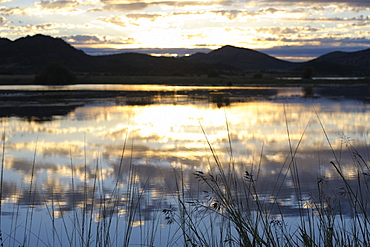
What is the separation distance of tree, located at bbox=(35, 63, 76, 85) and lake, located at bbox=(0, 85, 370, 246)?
35.6m

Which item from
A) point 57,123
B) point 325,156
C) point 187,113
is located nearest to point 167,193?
point 325,156

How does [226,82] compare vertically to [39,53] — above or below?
below

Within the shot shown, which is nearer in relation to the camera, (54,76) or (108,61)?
(54,76)

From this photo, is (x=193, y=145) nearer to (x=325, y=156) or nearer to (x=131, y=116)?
(x=325, y=156)

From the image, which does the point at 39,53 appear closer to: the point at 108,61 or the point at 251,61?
the point at 108,61

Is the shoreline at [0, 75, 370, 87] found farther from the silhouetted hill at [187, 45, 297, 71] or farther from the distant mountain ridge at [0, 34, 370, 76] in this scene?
the silhouetted hill at [187, 45, 297, 71]

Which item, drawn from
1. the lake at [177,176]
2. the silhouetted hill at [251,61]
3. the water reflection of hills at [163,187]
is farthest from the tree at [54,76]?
the silhouetted hill at [251,61]

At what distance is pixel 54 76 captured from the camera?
172ft

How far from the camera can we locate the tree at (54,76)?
52.4m

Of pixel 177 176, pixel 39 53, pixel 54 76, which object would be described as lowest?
pixel 177 176

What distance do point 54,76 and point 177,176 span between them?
47585 millimetres

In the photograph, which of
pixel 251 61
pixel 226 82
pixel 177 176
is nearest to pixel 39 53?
pixel 251 61

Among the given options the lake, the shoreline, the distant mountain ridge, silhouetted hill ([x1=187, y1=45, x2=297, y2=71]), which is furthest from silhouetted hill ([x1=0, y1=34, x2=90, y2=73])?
the lake

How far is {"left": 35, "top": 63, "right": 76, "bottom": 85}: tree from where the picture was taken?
5238 cm
